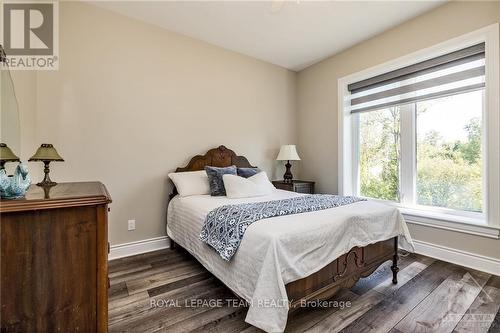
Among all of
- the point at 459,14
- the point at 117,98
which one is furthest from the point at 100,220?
the point at 459,14

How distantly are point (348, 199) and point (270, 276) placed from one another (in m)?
1.36

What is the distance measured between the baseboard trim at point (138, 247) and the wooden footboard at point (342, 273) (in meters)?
2.03

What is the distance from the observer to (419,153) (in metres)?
2.87

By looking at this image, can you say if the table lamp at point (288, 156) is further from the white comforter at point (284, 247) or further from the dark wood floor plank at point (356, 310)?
the dark wood floor plank at point (356, 310)

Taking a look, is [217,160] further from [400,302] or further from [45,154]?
[400,302]

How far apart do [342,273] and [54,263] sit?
1726 mm

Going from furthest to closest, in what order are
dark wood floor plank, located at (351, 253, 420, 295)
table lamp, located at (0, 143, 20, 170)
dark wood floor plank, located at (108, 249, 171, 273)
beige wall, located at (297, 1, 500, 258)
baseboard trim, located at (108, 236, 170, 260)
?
baseboard trim, located at (108, 236, 170, 260) < dark wood floor plank, located at (108, 249, 171, 273) < beige wall, located at (297, 1, 500, 258) < dark wood floor plank, located at (351, 253, 420, 295) < table lamp, located at (0, 143, 20, 170)

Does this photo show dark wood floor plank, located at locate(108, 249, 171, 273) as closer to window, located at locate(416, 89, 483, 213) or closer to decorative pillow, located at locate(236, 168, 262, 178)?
decorative pillow, located at locate(236, 168, 262, 178)

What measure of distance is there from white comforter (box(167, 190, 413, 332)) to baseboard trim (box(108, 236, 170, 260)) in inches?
38.9

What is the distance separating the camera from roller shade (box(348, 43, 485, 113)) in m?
2.37

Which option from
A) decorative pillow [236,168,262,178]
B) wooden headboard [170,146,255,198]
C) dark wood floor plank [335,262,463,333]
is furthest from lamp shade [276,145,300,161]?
dark wood floor plank [335,262,463,333]

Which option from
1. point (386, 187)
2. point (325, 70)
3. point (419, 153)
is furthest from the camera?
point (325, 70)

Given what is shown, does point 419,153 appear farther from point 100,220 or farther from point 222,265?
point 100,220

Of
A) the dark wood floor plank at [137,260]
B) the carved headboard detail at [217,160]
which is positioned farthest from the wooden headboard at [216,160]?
the dark wood floor plank at [137,260]
